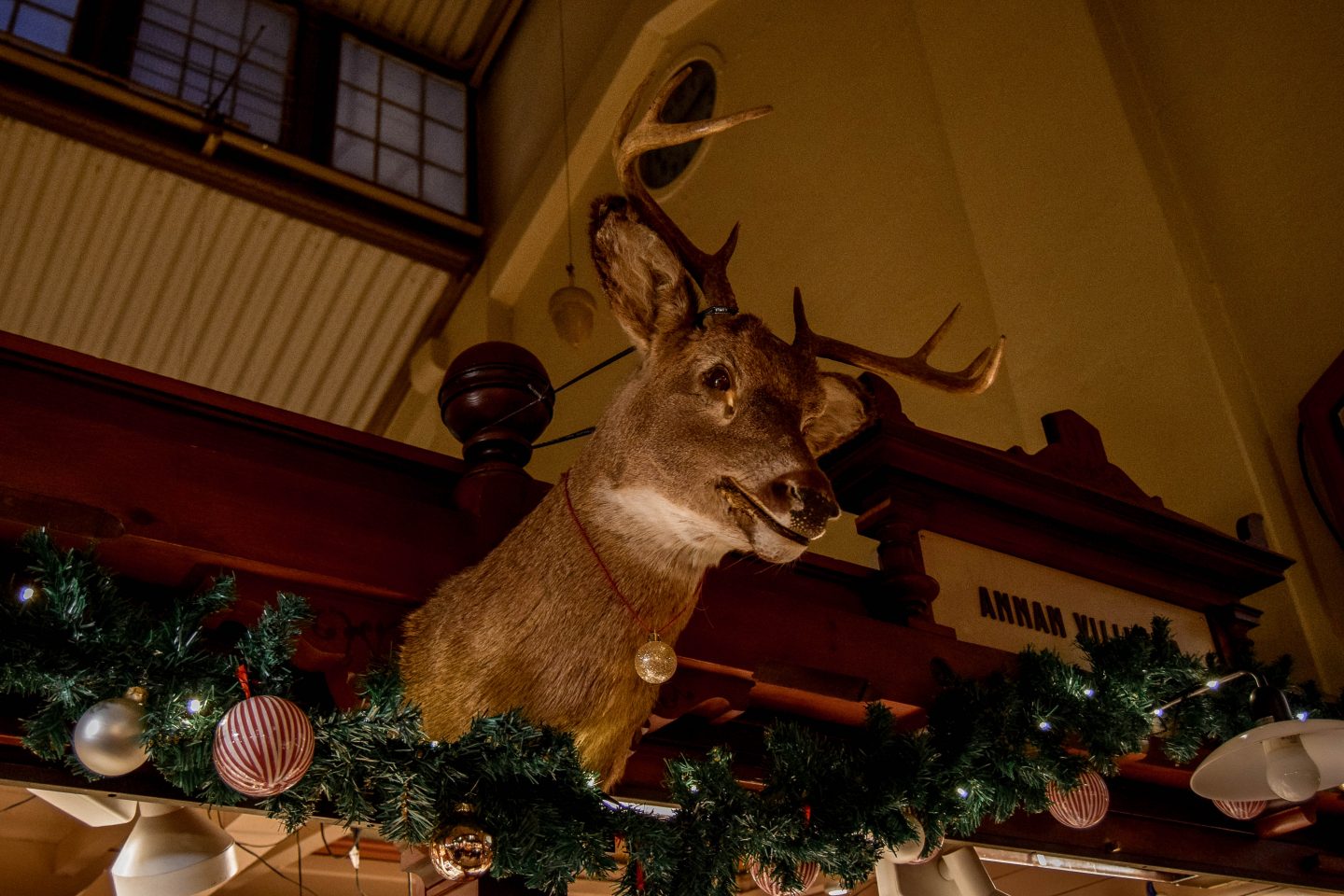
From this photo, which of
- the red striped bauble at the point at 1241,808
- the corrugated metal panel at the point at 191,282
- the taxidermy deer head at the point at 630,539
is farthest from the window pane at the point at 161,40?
the red striped bauble at the point at 1241,808

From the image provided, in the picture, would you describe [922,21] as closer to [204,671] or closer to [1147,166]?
[1147,166]

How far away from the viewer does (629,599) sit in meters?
1.69

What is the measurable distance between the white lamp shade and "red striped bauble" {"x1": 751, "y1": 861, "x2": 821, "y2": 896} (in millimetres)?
820

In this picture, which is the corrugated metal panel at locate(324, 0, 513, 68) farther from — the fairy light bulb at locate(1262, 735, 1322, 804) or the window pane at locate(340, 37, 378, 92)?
the fairy light bulb at locate(1262, 735, 1322, 804)

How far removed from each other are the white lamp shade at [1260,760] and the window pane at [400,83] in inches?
254

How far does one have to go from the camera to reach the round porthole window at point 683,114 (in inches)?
222

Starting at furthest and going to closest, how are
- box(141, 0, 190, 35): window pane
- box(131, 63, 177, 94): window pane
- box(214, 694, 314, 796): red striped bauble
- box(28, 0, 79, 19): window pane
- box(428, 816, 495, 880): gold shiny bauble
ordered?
box(141, 0, 190, 35): window pane → box(131, 63, 177, 94): window pane → box(28, 0, 79, 19): window pane → box(428, 816, 495, 880): gold shiny bauble → box(214, 694, 314, 796): red striped bauble

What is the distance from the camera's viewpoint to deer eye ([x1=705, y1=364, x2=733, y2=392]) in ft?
5.86

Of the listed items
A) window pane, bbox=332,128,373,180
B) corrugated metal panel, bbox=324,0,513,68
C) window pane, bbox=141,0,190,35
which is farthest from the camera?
corrugated metal panel, bbox=324,0,513,68

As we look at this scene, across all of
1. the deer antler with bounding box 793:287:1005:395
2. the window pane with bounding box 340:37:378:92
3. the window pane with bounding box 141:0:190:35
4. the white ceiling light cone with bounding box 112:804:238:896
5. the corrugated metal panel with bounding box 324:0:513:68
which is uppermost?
the corrugated metal panel with bounding box 324:0:513:68

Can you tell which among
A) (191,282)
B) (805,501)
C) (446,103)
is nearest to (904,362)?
(805,501)

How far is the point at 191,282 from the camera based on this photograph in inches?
244

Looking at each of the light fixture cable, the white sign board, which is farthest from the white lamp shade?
the light fixture cable

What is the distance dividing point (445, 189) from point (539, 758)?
20.0 feet
